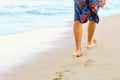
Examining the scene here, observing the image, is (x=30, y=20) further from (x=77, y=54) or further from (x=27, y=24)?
(x=77, y=54)

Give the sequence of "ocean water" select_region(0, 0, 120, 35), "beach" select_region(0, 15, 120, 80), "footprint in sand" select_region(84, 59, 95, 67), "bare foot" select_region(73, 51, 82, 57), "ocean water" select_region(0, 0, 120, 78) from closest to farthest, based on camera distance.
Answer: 1. "beach" select_region(0, 15, 120, 80)
2. "footprint in sand" select_region(84, 59, 95, 67)
3. "bare foot" select_region(73, 51, 82, 57)
4. "ocean water" select_region(0, 0, 120, 78)
5. "ocean water" select_region(0, 0, 120, 35)

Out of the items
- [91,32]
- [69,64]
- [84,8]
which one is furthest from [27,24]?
[69,64]

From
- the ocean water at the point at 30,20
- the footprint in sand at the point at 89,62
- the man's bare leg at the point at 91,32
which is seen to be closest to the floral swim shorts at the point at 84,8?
the man's bare leg at the point at 91,32

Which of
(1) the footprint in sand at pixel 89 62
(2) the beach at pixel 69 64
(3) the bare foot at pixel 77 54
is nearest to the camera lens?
(2) the beach at pixel 69 64

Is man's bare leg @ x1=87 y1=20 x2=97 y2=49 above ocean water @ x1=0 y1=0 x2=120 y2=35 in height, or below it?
above

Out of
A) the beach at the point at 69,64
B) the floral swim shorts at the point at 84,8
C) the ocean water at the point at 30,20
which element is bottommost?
the ocean water at the point at 30,20

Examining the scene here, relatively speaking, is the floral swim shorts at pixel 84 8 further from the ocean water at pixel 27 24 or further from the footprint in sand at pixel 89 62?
the ocean water at pixel 27 24

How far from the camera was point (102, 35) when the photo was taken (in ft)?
21.6

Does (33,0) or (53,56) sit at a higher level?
(53,56)

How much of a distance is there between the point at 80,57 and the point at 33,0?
1368 cm

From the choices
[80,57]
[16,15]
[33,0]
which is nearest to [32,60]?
[80,57]

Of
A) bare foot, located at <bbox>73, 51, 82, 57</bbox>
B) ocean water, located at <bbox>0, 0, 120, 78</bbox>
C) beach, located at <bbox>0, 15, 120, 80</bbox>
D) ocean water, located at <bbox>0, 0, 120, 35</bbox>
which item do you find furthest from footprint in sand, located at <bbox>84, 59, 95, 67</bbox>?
ocean water, located at <bbox>0, 0, 120, 35</bbox>

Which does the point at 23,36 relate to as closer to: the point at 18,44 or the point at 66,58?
the point at 18,44

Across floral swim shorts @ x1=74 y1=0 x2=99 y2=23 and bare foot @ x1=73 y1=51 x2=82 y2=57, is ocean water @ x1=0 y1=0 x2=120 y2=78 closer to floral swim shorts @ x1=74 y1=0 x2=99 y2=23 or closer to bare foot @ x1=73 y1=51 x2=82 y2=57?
bare foot @ x1=73 y1=51 x2=82 y2=57
